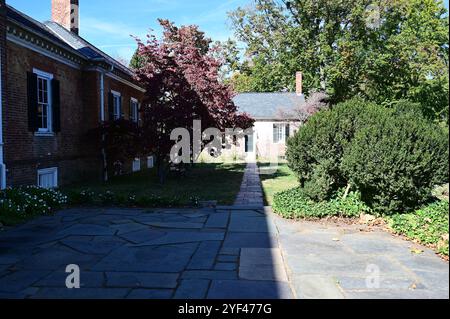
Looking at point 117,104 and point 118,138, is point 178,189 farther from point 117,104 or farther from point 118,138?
point 117,104

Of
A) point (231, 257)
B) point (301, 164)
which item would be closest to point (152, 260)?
point (231, 257)

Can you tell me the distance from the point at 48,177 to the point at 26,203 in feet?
14.3

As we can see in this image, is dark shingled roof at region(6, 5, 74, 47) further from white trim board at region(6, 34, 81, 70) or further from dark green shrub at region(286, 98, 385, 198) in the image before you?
dark green shrub at region(286, 98, 385, 198)

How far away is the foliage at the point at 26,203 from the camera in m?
7.25

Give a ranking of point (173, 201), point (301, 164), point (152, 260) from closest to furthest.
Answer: point (152, 260), point (301, 164), point (173, 201)

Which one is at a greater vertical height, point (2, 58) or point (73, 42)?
point (73, 42)

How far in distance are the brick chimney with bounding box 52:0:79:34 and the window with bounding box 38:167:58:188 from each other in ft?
27.0

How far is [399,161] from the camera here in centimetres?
637

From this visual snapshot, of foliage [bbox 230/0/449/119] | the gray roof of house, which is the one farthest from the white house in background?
foliage [bbox 230/0/449/119]

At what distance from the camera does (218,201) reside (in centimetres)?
976

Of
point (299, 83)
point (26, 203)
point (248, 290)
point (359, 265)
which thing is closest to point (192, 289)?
point (248, 290)
